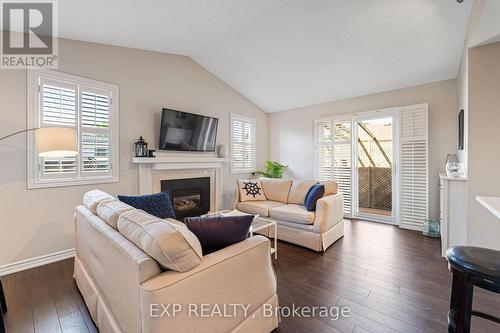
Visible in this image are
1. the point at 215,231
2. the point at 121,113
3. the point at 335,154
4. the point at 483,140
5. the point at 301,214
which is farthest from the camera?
the point at 335,154

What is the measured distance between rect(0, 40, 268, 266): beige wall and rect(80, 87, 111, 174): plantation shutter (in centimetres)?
20

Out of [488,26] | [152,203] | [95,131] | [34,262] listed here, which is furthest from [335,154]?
[34,262]

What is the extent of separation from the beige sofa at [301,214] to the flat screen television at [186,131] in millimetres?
1154

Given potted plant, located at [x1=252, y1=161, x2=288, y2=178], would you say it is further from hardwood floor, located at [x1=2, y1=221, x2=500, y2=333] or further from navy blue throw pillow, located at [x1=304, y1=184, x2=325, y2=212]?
hardwood floor, located at [x1=2, y1=221, x2=500, y2=333]

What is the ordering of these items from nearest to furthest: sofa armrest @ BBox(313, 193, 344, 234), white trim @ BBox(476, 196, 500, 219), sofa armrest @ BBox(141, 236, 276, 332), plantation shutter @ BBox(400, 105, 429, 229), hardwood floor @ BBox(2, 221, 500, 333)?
sofa armrest @ BBox(141, 236, 276, 332)
white trim @ BBox(476, 196, 500, 219)
hardwood floor @ BBox(2, 221, 500, 333)
sofa armrest @ BBox(313, 193, 344, 234)
plantation shutter @ BBox(400, 105, 429, 229)

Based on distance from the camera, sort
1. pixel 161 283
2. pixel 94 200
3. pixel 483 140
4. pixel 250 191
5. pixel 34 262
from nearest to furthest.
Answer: pixel 161 283, pixel 94 200, pixel 483 140, pixel 34 262, pixel 250 191

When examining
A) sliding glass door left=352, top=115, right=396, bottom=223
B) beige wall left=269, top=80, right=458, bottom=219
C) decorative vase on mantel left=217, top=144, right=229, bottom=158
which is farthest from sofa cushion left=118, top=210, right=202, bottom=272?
sliding glass door left=352, top=115, right=396, bottom=223

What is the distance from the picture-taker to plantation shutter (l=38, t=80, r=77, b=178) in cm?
273

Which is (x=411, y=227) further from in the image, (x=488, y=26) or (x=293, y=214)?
(x=488, y=26)

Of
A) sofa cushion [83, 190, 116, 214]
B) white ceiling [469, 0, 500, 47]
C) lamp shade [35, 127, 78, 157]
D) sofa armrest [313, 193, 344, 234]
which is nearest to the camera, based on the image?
white ceiling [469, 0, 500, 47]

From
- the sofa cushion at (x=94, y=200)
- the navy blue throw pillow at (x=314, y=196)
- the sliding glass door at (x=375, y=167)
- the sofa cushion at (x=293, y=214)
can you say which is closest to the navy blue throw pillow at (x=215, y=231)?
the sofa cushion at (x=94, y=200)

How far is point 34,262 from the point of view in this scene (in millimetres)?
2658

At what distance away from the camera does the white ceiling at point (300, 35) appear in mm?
2531

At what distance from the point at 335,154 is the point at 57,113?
473cm
